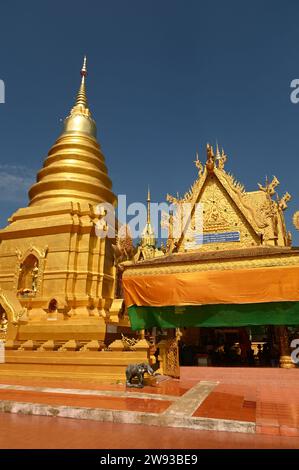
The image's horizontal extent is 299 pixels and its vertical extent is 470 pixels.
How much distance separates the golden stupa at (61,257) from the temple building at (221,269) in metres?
4.57

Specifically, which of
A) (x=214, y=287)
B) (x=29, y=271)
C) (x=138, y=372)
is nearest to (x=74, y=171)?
(x=29, y=271)

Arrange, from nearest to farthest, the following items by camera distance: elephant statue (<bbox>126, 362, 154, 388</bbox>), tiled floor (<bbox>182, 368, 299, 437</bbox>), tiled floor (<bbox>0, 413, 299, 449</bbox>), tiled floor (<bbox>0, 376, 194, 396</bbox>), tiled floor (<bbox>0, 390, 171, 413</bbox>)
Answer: tiled floor (<bbox>0, 413, 299, 449</bbox>), tiled floor (<bbox>182, 368, 299, 437</bbox>), tiled floor (<bbox>0, 390, 171, 413</bbox>), tiled floor (<bbox>0, 376, 194, 396</bbox>), elephant statue (<bbox>126, 362, 154, 388</bbox>)

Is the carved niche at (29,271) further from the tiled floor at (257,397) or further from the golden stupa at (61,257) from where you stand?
the tiled floor at (257,397)

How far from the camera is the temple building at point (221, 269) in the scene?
33.9ft

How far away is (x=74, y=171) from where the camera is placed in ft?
72.5

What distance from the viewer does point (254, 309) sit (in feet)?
34.8

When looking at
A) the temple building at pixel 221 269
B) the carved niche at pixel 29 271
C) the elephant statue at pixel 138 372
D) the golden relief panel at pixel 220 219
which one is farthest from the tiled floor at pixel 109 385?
the carved niche at pixel 29 271

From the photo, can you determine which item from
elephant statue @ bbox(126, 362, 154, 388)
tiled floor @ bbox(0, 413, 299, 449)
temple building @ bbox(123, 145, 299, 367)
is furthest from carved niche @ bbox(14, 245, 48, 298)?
tiled floor @ bbox(0, 413, 299, 449)

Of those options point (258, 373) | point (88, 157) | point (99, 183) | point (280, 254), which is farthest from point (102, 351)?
point (88, 157)

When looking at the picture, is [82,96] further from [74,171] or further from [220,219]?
[220,219]

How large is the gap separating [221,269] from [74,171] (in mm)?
14066

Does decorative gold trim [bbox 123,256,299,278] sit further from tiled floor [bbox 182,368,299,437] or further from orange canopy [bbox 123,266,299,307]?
tiled floor [bbox 182,368,299,437]

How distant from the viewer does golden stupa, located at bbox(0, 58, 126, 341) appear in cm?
1648

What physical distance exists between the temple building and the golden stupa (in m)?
4.57
